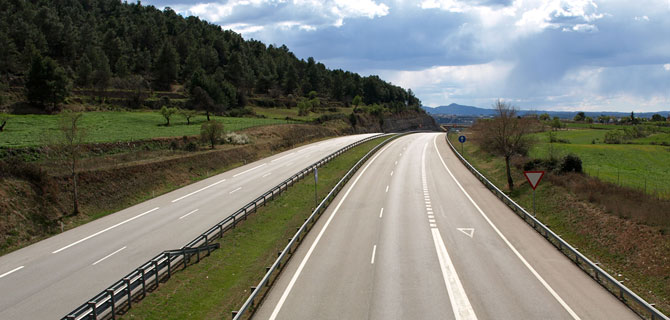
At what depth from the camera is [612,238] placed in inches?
680

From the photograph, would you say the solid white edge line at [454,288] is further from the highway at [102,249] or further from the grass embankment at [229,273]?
the highway at [102,249]

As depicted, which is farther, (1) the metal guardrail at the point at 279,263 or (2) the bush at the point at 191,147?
(2) the bush at the point at 191,147

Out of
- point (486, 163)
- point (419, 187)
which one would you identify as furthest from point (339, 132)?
point (419, 187)

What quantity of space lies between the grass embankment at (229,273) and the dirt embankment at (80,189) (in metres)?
11.0

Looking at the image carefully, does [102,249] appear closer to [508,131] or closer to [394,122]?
[508,131]

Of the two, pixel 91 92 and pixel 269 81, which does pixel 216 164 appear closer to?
pixel 91 92

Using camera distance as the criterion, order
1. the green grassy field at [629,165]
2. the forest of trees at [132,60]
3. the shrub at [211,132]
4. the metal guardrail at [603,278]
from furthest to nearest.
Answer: the forest of trees at [132,60] < the shrub at [211,132] < the green grassy field at [629,165] < the metal guardrail at [603,278]

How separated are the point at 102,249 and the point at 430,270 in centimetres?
1521

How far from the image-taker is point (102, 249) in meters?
19.8

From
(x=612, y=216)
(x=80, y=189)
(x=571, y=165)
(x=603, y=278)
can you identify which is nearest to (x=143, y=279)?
(x=603, y=278)

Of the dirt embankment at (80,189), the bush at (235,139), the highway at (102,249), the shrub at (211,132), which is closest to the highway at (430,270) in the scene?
the highway at (102,249)

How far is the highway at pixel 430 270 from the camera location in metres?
11.9

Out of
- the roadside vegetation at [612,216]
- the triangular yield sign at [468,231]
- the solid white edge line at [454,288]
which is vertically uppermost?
the roadside vegetation at [612,216]

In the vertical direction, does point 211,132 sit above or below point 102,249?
above
